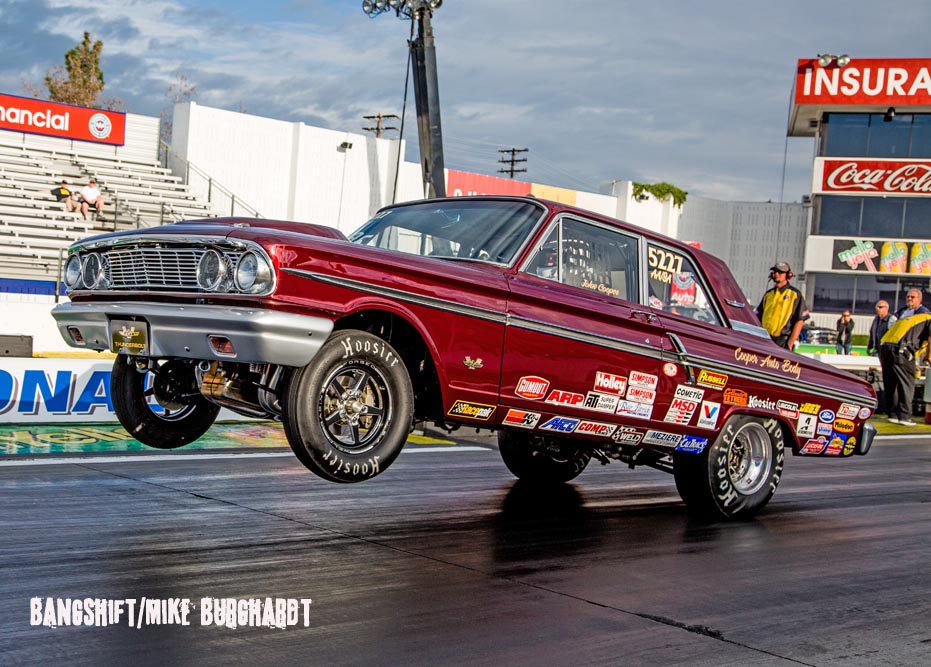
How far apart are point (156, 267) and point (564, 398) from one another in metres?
2.36

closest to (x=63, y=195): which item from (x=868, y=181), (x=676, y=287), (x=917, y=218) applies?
(x=676, y=287)

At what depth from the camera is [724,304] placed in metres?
7.38

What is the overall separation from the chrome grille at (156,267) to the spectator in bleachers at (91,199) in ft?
78.8

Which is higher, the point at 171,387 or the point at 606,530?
the point at 171,387

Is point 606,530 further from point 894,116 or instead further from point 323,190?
point 894,116

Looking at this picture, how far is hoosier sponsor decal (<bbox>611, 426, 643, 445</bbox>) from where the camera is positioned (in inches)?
249

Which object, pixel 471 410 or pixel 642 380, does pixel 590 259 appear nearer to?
pixel 642 380

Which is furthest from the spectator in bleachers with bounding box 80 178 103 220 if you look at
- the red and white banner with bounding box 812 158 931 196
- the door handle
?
the red and white banner with bounding box 812 158 931 196

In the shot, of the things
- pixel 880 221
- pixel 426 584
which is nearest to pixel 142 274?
pixel 426 584

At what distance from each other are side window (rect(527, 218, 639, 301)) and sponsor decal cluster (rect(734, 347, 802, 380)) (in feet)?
3.68

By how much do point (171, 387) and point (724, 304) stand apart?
3.87 m

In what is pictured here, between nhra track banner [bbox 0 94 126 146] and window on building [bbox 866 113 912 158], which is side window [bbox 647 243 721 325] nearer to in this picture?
nhra track banner [bbox 0 94 126 146]

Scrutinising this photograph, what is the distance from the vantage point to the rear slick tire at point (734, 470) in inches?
282

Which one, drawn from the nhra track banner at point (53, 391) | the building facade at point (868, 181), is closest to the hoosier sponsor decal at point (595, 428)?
the nhra track banner at point (53, 391)
